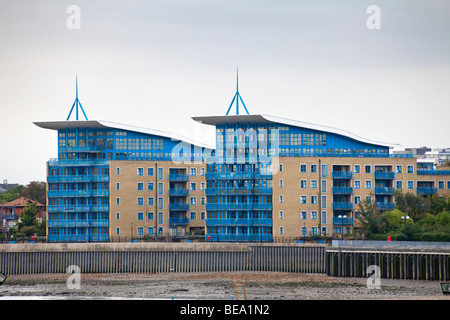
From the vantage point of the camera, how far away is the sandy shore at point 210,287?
7675 centimetres

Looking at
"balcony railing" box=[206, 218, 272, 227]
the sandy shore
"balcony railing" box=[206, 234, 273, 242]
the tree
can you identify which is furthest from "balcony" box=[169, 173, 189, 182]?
the sandy shore

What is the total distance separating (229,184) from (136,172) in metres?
14.2

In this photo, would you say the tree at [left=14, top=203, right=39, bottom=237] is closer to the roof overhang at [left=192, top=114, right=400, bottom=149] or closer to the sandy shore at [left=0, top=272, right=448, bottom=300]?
the sandy shore at [left=0, top=272, right=448, bottom=300]

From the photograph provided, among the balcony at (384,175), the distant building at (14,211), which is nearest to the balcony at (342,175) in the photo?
the balcony at (384,175)

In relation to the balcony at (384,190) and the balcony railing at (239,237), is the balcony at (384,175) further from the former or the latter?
the balcony railing at (239,237)

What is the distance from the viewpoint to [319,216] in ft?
355

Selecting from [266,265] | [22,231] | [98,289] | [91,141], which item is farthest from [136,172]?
[98,289]

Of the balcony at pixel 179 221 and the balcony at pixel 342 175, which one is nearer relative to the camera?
the balcony at pixel 342 175

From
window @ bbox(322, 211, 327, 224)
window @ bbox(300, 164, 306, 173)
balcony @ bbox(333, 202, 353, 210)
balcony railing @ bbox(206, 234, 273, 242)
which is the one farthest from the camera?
balcony railing @ bbox(206, 234, 273, 242)

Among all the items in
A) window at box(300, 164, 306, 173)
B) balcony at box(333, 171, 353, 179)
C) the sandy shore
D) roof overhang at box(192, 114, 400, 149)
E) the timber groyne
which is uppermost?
roof overhang at box(192, 114, 400, 149)

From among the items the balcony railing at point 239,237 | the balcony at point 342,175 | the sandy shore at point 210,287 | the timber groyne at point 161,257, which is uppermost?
the balcony at point 342,175

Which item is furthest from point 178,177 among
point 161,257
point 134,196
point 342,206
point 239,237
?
point 342,206

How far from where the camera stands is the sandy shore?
3022 inches
